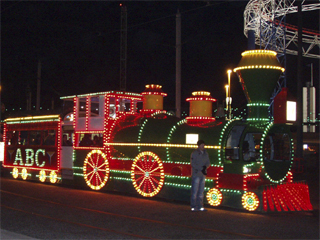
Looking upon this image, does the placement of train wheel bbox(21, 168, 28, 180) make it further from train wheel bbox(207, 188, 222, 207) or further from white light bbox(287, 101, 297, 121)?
white light bbox(287, 101, 297, 121)

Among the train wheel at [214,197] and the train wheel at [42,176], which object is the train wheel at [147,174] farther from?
the train wheel at [42,176]

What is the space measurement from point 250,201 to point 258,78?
3082mm

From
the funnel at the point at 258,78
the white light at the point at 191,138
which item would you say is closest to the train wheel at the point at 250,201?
the funnel at the point at 258,78

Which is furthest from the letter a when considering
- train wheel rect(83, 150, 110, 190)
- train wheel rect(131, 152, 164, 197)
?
train wheel rect(131, 152, 164, 197)

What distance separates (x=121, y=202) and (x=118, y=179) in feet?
5.98

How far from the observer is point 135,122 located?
12523 mm

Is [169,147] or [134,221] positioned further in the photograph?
[169,147]

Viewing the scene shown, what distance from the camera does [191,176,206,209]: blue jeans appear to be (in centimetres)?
938

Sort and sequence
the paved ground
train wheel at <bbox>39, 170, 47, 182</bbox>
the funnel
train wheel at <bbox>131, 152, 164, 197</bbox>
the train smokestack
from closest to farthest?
the paved ground → the funnel → train wheel at <bbox>131, 152, 164, 197</bbox> → the train smokestack → train wheel at <bbox>39, 170, 47, 182</bbox>

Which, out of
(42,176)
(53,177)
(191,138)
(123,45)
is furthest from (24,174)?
(123,45)

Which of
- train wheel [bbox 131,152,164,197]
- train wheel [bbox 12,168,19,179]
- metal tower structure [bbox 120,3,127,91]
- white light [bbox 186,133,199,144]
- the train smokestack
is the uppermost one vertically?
metal tower structure [bbox 120,3,127,91]

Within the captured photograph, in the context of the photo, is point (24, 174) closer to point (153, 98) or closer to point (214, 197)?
point (153, 98)

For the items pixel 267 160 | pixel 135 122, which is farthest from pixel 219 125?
pixel 135 122

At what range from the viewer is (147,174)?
1161cm
